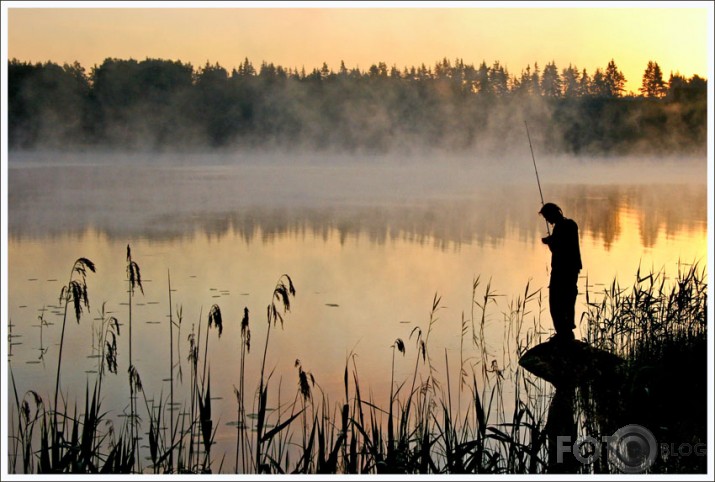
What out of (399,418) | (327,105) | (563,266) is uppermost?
(327,105)

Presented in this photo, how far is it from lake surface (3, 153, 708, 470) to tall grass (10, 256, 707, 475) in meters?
0.26

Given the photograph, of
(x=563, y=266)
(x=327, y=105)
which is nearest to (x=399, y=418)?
(x=563, y=266)

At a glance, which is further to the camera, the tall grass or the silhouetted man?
the silhouetted man

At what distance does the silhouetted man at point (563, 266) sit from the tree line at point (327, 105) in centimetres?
2506

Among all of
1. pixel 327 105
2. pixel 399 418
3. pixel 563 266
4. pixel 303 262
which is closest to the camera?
pixel 399 418

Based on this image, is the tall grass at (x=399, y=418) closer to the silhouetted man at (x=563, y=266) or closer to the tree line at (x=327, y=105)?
the silhouetted man at (x=563, y=266)

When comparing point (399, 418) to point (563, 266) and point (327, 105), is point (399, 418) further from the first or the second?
point (327, 105)

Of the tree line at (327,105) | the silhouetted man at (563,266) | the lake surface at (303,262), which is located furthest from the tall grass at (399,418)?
the tree line at (327,105)

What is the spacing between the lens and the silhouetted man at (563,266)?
23.6 feet

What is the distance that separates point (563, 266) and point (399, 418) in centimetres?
200

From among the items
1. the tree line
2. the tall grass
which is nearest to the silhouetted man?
the tall grass

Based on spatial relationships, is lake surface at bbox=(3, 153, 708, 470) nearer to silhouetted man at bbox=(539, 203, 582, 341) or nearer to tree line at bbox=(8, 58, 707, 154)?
silhouetted man at bbox=(539, 203, 582, 341)

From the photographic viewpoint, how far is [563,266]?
24.1 feet

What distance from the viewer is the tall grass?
4.51m
